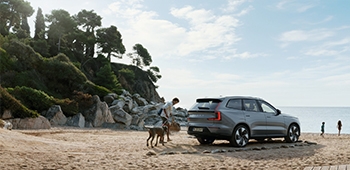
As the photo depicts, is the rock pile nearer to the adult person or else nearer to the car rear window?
the adult person

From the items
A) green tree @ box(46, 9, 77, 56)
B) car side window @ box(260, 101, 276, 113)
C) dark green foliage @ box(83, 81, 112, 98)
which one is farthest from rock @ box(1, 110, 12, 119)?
green tree @ box(46, 9, 77, 56)

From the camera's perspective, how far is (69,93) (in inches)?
1282

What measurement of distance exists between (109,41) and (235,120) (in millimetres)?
53671

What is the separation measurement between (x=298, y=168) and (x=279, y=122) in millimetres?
5494

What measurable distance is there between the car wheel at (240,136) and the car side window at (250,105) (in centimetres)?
76

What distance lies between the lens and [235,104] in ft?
37.8

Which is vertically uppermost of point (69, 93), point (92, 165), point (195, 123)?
point (69, 93)

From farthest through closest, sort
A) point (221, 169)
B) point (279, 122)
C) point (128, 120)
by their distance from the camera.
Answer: point (128, 120) → point (279, 122) → point (221, 169)

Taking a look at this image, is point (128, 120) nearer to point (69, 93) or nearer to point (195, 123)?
point (69, 93)

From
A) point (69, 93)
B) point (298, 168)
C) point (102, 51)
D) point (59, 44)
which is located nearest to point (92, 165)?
point (298, 168)

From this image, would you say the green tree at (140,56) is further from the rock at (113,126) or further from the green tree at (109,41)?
the rock at (113,126)

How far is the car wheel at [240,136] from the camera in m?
11.1

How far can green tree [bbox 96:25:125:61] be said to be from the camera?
61.4 meters

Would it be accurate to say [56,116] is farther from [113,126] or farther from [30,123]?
[113,126]
